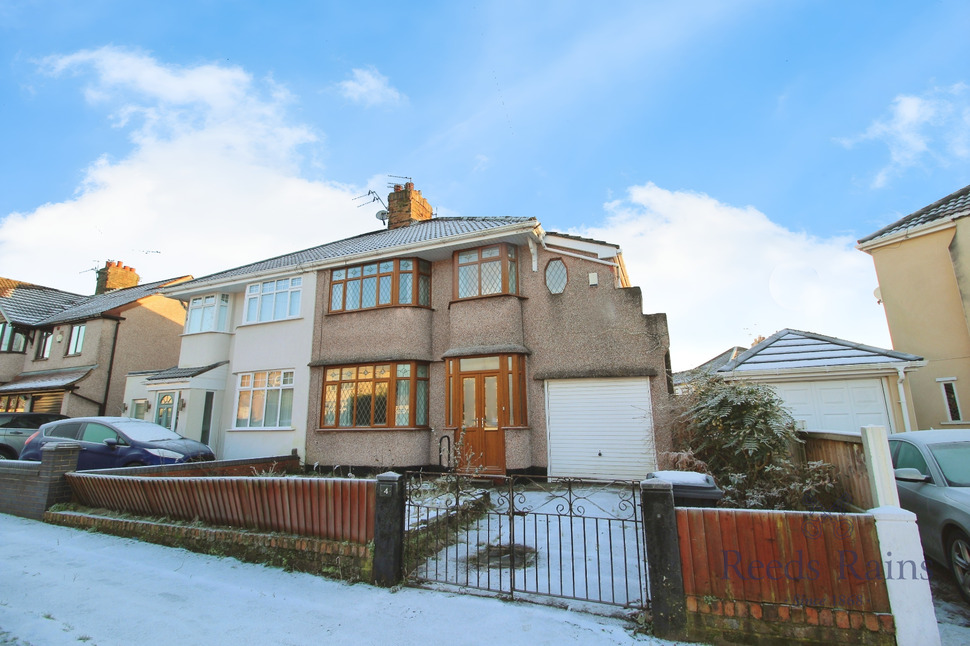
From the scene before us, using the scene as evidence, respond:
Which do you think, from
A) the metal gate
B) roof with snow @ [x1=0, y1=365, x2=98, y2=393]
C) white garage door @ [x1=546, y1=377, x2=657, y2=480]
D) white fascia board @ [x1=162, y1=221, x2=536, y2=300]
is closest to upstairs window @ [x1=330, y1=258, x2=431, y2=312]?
white fascia board @ [x1=162, y1=221, x2=536, y2=300]

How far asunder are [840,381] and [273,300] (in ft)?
50.7

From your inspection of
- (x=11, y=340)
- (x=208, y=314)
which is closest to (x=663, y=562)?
(x=208, y=314)

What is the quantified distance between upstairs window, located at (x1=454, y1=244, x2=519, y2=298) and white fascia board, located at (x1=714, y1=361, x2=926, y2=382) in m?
5.30

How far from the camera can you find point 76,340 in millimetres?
20953

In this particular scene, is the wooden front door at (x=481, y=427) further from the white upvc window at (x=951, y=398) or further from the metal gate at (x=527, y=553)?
the white upvc window at (x=951, y=398)

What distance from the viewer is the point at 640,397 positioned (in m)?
10.9

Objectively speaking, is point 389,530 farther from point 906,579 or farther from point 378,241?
point 378,241

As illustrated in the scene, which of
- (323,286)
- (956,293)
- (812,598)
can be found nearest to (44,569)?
(812,598)

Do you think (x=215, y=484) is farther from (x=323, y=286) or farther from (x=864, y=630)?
(x=323, y=286)

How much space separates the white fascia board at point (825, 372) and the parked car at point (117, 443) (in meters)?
12.3

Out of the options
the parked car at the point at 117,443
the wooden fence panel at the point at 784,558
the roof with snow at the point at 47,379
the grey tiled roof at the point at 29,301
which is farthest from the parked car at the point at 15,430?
the wooden fence panel at the point at 784,558

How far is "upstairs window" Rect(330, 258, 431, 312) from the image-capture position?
1312 cm

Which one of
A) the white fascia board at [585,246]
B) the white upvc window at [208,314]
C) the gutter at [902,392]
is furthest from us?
the white upvc window at [208,314]

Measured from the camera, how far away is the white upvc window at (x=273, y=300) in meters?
14.9
